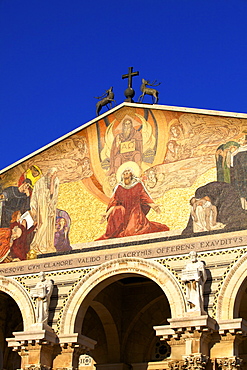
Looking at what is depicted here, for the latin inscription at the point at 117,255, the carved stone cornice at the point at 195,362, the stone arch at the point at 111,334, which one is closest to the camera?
the carved stone cornice at the point at 195,362

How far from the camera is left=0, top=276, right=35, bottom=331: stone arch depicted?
1788cm

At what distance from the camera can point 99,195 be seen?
18922 mm

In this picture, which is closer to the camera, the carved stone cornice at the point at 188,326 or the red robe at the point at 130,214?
the carved stone cornice at the point at 188,326

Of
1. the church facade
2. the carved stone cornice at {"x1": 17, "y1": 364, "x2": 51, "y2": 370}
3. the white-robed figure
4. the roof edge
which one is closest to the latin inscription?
the church facade

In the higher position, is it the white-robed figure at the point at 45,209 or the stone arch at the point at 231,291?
the white-robed figure at the point at 45,209

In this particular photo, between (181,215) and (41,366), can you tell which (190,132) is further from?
(41,366)

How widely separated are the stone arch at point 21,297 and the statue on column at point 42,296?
316 millimetres

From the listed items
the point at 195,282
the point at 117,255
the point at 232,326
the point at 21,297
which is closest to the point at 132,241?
the point at 117,255

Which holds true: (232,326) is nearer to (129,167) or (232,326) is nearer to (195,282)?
(195,282)

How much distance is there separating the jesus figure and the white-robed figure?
1601mm

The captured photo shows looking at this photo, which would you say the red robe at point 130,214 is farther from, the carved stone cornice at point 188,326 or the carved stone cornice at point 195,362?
the carved stone cornice at point 195,362

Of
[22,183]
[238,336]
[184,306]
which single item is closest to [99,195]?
[22,183]

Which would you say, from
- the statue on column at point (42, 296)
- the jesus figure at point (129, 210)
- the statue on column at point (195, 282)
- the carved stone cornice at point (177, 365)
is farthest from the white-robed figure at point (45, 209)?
the carved stone cornice at point (177, 365)

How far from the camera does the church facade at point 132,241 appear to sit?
16.3 meters
